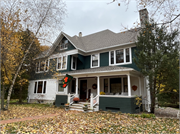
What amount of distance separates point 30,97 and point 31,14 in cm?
1190

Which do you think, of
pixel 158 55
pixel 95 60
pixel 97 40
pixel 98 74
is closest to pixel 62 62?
pixel 95 60

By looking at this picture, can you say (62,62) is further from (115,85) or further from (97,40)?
(115,85)

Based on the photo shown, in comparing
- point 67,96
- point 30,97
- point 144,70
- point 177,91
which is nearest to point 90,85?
point 67,96

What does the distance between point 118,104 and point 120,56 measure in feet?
15.9

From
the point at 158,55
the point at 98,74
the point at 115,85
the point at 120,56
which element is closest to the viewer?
the point at 158,55

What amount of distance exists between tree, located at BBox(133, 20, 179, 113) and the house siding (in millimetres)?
1366

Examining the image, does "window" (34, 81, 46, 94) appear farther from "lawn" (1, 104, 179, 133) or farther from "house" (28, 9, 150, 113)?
"lawn" (1, 104, 179, 133)

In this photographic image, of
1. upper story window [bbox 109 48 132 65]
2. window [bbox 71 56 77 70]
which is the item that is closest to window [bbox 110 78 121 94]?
upper story window [bbox 109 48 132 65]

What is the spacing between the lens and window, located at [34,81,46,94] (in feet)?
53.9

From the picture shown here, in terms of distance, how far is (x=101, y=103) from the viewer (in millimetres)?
10289

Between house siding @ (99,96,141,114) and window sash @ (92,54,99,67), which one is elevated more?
window sash @ (92,54,99,67)

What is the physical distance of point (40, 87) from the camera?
16938 millimetres

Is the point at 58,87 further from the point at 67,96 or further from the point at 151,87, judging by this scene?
the point at 151,87

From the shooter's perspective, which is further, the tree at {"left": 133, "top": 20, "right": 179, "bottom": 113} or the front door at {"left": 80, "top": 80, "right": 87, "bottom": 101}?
the front door at {"left": 80, "top": 80, "right": 87, "bottom": 101}
